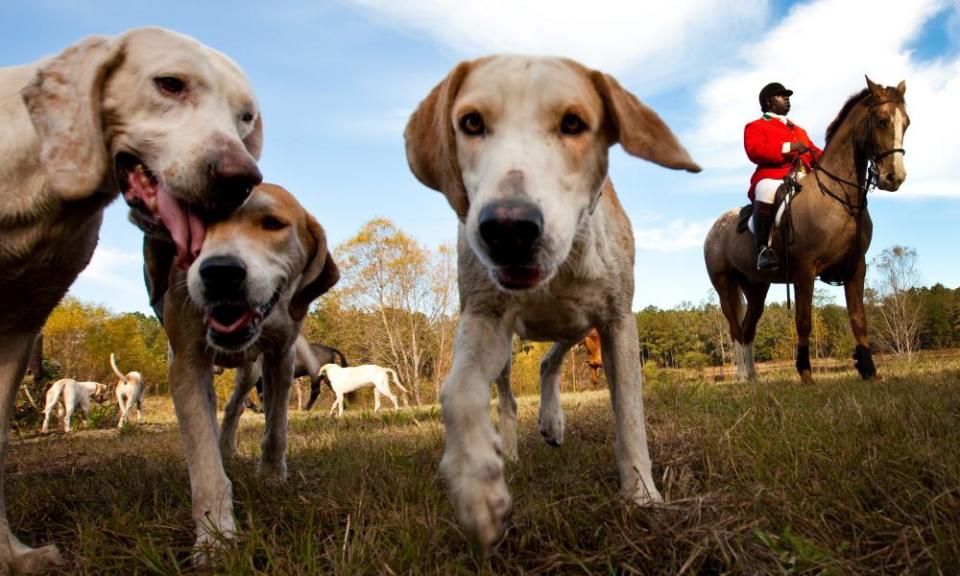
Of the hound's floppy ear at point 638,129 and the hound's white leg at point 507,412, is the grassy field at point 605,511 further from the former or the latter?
the hound's floppy ear at point 638,129

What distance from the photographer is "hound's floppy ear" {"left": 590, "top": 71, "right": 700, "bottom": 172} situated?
Result: 265 cm

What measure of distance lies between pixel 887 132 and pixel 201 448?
30.7ft

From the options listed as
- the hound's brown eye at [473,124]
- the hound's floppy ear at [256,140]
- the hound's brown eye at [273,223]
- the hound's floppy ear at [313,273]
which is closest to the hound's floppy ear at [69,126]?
the hound's brown eye at [273,223]

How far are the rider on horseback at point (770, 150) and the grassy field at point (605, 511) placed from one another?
20.1ft

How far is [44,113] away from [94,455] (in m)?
4.93

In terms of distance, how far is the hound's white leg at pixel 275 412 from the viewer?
12.9 ft

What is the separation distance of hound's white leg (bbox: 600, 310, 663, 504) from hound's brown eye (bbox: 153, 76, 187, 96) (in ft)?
7.08

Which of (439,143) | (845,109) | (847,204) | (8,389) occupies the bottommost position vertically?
(8,389)

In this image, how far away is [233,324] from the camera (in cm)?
298

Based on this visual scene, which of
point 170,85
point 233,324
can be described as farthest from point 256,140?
point 233,324

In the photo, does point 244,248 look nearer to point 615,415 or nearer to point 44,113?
point 44,113

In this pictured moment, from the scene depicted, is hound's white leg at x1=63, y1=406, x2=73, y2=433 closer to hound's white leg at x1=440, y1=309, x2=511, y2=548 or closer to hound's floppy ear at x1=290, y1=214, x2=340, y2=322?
hound's floppy ear at x1=290, y1=214, x2=340, y2=322

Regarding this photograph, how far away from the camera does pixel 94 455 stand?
21.7 ft

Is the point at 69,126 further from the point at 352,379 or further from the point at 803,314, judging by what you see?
the point at 352,379
